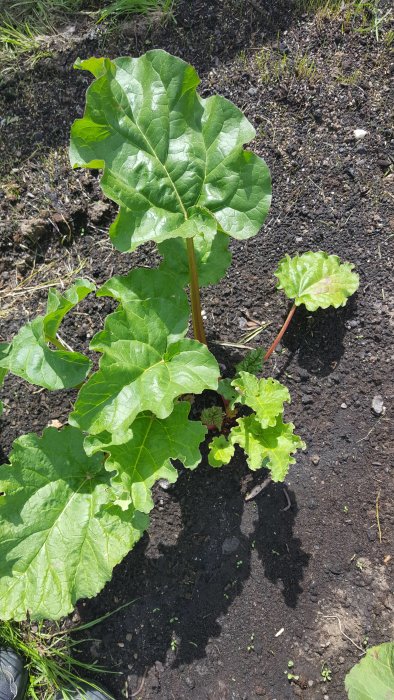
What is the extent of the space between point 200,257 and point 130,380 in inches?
28.4

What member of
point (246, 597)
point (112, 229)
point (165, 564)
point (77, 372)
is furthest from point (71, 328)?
point (246, 597)

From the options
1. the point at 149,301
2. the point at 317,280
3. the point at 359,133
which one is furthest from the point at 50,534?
the point at 359,133

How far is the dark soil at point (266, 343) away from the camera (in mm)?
2719

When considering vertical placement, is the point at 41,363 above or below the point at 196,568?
above

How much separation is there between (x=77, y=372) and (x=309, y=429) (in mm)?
1246

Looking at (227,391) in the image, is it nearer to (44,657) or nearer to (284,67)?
(44,657)

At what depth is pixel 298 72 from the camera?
3297 mm

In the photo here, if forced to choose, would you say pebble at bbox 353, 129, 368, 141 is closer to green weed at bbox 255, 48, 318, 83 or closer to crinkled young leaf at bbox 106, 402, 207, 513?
green weed at bbox 255, 48, 318, 83

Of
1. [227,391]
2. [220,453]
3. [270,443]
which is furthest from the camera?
[227,391]

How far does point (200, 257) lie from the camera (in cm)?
256

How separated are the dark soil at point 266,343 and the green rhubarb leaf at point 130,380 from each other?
2.89 feet

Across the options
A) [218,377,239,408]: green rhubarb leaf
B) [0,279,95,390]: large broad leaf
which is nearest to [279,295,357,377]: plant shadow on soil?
[218,377,239,408]: green rhubarb leaf

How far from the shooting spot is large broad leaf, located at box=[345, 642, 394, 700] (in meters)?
2.17

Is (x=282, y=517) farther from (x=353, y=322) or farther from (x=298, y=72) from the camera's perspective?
(x=298, y=72)
